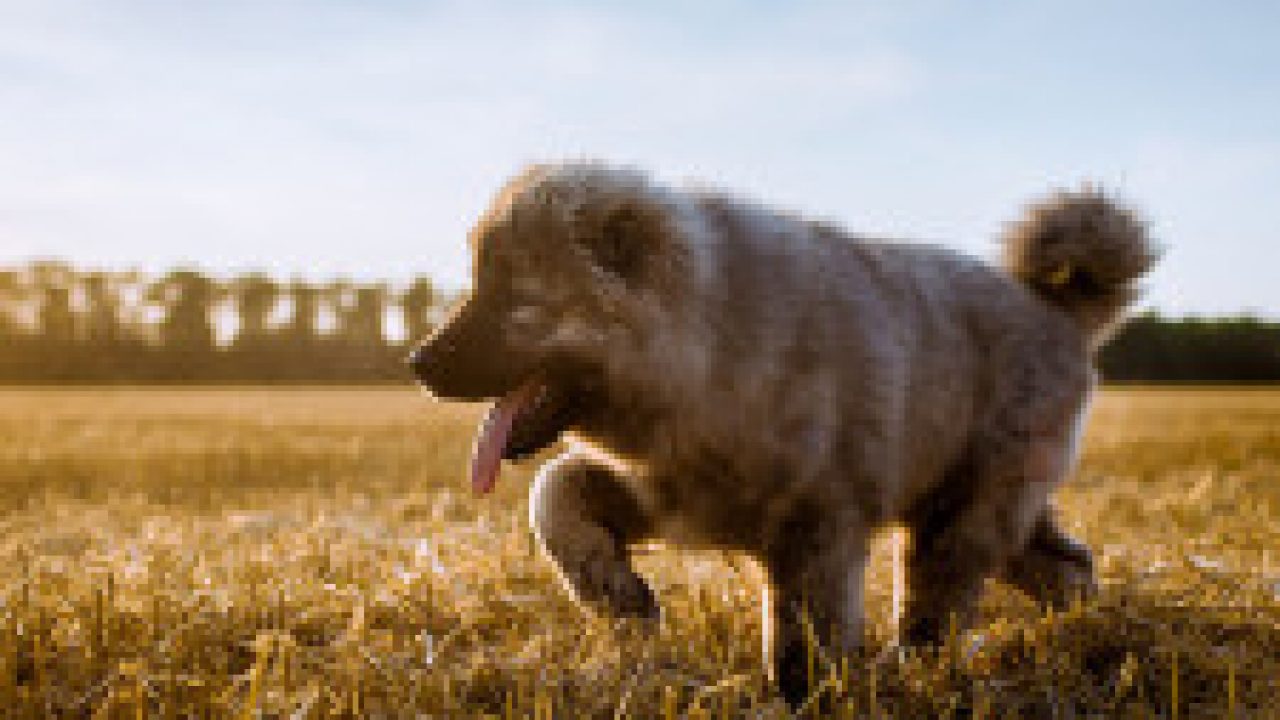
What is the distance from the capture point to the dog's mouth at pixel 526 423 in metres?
3.42

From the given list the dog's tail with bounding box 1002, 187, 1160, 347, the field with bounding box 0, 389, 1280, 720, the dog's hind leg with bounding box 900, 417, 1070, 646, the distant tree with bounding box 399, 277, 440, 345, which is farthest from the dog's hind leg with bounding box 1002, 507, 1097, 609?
the distant tree with bounding box 399, 277, 440, 345

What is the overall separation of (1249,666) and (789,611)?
5.27 feet

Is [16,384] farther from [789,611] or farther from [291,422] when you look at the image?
[789,611]

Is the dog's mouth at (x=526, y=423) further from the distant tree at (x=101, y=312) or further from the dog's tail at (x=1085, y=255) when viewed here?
the distant tree at (x=101, y=312)

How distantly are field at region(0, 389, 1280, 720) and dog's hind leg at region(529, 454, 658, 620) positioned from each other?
0.12 metres

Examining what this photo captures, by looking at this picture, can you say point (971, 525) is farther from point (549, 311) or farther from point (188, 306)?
point (188, 306)

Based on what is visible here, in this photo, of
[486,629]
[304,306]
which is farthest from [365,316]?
[486,629]

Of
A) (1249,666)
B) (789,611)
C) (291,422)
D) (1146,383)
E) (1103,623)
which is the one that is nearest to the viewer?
(789,611)

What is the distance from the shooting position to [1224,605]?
15.1 ft

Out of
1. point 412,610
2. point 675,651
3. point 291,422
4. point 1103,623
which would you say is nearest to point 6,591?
point 412,610

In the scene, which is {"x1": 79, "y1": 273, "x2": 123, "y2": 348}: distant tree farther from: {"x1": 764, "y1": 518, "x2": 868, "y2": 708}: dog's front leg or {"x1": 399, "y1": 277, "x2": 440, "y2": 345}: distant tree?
{"x1": 764, "y1": 518, "x2": 868, "y2": 708}: dog's front leg

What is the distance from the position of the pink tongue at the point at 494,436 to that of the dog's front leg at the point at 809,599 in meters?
0.85

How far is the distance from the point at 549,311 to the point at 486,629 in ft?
4.37

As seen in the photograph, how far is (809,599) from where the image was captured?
3.47 metres
